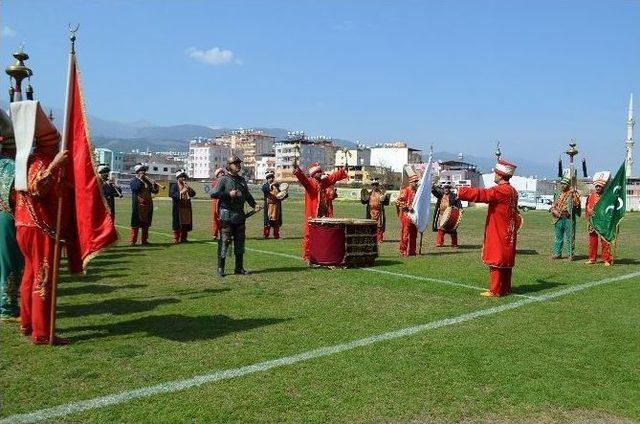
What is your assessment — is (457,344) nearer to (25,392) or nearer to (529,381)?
(529,381)

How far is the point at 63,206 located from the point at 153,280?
13.4ft

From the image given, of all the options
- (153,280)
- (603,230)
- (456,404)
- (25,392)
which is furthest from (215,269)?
(603,230)

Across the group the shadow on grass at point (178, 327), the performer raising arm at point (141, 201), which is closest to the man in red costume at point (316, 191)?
the shadow on grass at point (178, 327)

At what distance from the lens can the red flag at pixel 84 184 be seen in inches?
235

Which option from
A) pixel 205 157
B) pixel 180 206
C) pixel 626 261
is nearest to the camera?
pixel 626 261

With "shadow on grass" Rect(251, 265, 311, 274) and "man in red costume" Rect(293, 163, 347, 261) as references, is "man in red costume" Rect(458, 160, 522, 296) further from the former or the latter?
"man in red costume" Rect(293, 163, 347, 261)

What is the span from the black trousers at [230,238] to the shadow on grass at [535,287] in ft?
16.4

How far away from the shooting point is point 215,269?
11.6 m

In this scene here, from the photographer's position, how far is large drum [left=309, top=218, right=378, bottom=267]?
11648 mm

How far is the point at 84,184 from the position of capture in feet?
19.6

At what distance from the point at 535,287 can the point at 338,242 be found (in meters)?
3.82

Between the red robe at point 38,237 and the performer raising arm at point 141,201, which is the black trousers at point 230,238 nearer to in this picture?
the red robe at point 38,237

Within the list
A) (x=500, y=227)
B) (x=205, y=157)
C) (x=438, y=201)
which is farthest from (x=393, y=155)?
(x=500, y=227)

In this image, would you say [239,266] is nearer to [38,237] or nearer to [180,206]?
[38,237]
